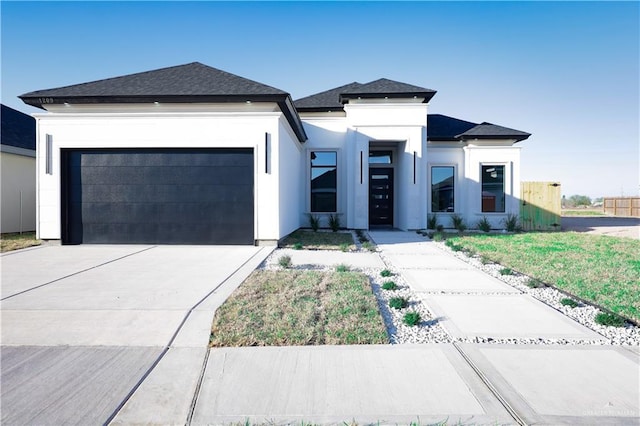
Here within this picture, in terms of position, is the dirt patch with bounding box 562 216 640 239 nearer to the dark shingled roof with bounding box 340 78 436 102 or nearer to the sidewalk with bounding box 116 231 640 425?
the dark shingled roof with bounding box 340 78 436 102

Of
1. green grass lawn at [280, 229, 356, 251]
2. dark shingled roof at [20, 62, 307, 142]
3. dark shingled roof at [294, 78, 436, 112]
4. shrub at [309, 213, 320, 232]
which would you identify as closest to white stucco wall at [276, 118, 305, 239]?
green grass lawn at [280, 229, 356, 251]

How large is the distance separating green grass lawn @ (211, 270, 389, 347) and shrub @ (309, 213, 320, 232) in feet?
25.6

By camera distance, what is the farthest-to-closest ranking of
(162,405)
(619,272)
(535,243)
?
(535,243) → (619,272) → (162,405)

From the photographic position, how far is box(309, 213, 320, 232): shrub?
12781mm

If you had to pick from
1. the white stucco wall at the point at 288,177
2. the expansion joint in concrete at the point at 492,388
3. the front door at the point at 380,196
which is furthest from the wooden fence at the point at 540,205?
the expansion joint in concrete at the point at 492,388

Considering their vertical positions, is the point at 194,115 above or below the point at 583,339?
above

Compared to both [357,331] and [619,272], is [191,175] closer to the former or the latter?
[357,331]

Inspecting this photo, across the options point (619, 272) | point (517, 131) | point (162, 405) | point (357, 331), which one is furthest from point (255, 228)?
point (517, 131)

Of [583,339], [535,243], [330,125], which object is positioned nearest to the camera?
[583,339]

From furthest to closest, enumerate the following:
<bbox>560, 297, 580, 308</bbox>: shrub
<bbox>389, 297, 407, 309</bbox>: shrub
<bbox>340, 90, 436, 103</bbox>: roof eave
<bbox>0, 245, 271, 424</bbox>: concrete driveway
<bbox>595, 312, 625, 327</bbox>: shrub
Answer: <bbox>340, 90, 436, 103</bbox>: roof eave → <bbox>560, 297, 580, 308</bbox>: shrub → <bbox>389, 297, 407, 309</bbox>: shrub → <bbox>595, 312, 625, 327</bbox>: shrub → <bbox>0, 245, 271, 424</bbox>: concrete driveway

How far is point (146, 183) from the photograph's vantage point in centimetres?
875

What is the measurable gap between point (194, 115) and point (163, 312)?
646 cm

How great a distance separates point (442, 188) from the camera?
560 inches

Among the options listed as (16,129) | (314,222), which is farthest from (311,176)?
(16,129)
